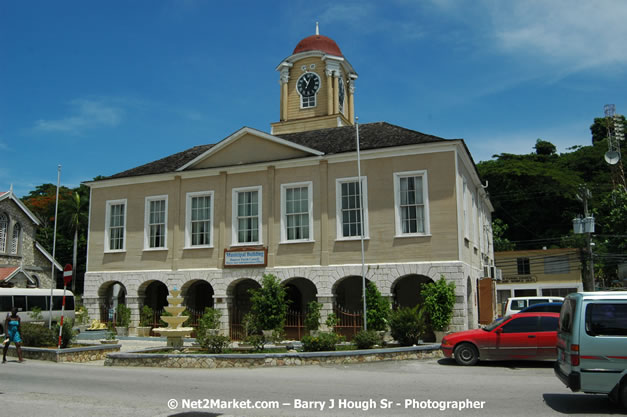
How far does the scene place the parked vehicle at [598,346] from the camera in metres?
8.96

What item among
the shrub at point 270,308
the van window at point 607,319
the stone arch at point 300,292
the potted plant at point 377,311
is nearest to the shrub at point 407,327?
the potted plant at point 377,311

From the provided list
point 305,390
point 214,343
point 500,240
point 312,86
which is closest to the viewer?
point 305,390

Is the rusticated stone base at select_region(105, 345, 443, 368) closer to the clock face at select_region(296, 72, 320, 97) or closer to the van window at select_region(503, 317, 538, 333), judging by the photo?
the van window at select_region(503, 317, 538, 333)

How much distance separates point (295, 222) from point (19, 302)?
1542cm

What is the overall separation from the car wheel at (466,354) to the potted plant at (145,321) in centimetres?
1623

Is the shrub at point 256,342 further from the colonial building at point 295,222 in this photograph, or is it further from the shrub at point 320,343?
the colonial building at point 295,222

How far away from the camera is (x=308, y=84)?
34156 mm

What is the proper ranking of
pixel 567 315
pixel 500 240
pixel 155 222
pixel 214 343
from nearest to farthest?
1. pixel 567 315
2. pixel 214 343
3. pixel 155 222
4. pixel 500 240

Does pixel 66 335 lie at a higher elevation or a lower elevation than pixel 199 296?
lower

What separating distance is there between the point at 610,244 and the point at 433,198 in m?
25.6

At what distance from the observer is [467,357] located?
1559 centimetres

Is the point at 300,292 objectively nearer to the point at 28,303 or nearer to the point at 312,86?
the point at 312,86

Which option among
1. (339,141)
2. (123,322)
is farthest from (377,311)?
(123,322)

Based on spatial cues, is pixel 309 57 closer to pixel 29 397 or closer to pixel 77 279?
pixel 29 397
